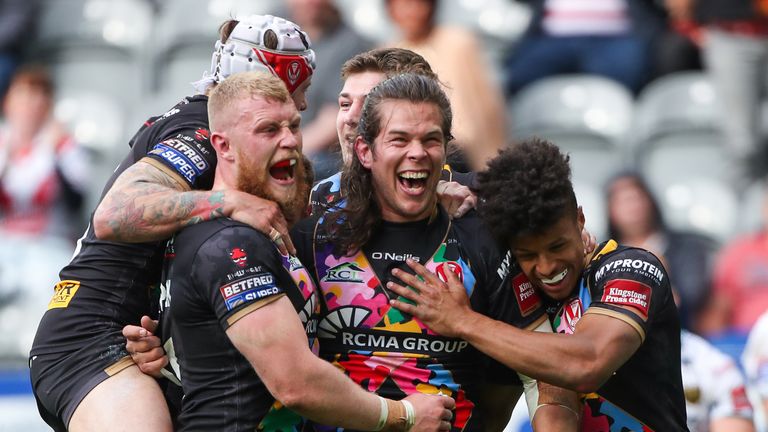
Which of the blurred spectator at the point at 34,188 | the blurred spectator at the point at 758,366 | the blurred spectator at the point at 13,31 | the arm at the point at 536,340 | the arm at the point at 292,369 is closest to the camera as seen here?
the arm at the point at 292,369

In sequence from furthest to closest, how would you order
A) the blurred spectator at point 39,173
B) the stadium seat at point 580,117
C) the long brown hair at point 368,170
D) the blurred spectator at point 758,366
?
the stadium seat at point 580,117 → the blurred spectator at point 39,173 → the blurred spectator at point 758,366 → the long brown hair at point 368,170

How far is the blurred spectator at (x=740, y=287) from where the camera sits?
10484 millimetres

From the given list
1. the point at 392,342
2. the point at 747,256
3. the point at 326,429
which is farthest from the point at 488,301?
the point at 747,256

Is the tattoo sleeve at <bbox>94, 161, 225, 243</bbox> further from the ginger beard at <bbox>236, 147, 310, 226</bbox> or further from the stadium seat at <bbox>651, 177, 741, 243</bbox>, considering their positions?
the stadium seat at <bbox>651, 177, 741, 243</bbox>

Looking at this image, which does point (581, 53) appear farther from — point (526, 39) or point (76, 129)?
point (76, 129)

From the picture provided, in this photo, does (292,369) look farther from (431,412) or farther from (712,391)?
(712,391)

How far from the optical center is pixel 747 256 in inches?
415

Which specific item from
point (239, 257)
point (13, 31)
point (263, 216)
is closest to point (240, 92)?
point (263, 216)

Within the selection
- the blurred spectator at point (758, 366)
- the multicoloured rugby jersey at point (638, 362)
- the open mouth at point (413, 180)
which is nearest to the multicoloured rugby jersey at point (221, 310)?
the open mouth at point (413, 180)

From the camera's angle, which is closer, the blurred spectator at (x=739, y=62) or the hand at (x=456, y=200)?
the hand at (x=456, y=200)

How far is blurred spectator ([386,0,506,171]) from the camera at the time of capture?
10211 millimetres

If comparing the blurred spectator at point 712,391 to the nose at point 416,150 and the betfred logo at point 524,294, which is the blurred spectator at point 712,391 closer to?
the betfred logo at point 524,294

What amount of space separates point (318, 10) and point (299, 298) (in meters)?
5.92

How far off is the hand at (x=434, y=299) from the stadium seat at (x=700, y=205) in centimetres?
589
